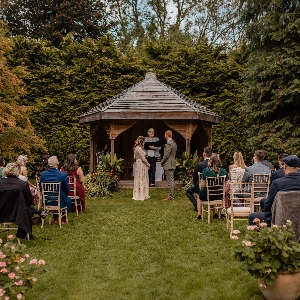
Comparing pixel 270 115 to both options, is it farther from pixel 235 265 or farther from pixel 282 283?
pixel 282 283

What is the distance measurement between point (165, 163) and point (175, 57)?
8.17m

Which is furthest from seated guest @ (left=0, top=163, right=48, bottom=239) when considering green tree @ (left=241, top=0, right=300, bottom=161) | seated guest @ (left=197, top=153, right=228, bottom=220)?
green tree @ (left=241, top=0, right=300, bottom=161)

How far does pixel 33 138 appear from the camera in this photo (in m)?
15.4

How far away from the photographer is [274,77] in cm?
1716

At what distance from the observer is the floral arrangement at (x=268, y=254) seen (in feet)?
15.1

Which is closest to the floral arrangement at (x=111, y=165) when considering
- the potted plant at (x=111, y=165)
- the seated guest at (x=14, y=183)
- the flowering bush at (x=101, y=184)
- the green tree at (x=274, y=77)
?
the potted plant at (x=111, y=165)

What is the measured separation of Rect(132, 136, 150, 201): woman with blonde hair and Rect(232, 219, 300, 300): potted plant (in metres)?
8.19

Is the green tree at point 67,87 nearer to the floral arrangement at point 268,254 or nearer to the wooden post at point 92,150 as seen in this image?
the wooden post at point 92,150

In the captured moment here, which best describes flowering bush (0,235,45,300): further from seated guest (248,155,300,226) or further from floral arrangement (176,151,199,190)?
floral arrangement (176,151,199,190)

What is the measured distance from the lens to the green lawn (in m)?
5.33

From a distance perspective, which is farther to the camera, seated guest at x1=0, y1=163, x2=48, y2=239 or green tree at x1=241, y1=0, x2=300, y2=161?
green tree at x1=241, y1=0, x2=300, y2=161

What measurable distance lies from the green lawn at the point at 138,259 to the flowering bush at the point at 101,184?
3.25 m

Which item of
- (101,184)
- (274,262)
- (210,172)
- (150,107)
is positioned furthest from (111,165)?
(274,262)

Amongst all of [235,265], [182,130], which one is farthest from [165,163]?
[235,265]
